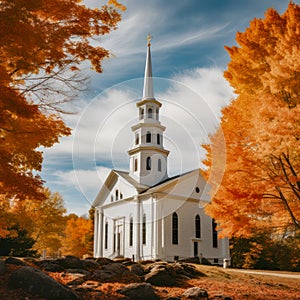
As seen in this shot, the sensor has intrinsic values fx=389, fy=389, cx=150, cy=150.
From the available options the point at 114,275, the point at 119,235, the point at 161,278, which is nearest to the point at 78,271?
the point at 114,275

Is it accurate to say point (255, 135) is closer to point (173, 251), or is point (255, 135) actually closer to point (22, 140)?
point (22, 140)

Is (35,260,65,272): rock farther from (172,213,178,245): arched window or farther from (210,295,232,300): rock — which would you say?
(172,213,178,245): arched window

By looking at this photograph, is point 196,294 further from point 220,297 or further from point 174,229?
point 174,229

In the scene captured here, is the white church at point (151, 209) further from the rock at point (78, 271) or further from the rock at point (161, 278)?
the rock at point (78, 271)

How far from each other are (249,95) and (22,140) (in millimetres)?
7867

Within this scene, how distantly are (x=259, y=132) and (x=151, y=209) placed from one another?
23179 mm

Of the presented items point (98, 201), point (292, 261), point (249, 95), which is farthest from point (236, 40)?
point (98, 201)

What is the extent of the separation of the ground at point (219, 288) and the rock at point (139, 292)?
0.29m

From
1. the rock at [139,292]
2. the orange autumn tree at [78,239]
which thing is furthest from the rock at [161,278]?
the orange autumn tree at [78,239]

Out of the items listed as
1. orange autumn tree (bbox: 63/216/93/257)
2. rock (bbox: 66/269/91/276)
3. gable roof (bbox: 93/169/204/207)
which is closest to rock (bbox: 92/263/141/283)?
rock (bbox: 66/269/91/276)

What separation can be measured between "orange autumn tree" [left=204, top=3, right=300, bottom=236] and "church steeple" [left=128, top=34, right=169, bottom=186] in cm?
2507

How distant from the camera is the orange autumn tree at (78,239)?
51.5m

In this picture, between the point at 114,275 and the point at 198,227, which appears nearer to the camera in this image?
the point at 114,275

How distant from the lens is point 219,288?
1343 cm
